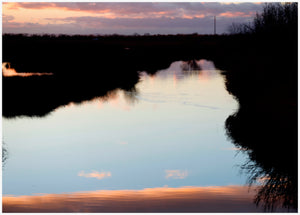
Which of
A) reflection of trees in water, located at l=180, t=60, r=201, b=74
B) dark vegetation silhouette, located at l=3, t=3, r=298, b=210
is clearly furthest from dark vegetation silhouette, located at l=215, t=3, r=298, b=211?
reflection of trees in water, located at l=180, t=60, r=201, b=74

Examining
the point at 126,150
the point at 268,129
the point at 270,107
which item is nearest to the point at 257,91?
the point at 270,107

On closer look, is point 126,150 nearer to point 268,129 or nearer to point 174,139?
point 174,139

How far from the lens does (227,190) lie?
11.4 m

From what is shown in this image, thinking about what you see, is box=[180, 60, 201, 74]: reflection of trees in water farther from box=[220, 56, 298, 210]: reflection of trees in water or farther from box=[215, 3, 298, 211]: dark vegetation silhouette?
box=[220, 56, 298, 210]: reflection of trees in water

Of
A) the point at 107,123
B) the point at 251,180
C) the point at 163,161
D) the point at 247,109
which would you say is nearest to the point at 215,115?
the point at 247,109

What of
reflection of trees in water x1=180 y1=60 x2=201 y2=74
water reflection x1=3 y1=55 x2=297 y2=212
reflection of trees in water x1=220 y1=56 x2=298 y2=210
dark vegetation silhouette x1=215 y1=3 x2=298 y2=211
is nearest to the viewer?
water reflection x1=3 y1=55 x2=297 y2=212

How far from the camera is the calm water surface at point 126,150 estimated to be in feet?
39.0

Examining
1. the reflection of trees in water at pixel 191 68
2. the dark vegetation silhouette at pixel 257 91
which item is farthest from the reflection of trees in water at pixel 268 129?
the reflection of trees in water at pixel 191 68

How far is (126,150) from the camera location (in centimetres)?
1505

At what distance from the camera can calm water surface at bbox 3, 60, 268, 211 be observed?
11.9 meters

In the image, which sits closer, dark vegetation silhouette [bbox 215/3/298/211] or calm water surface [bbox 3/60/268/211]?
dark vegetation silhouette [bbox 215/3/298/211]

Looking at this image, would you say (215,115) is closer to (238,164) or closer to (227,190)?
(238,164)

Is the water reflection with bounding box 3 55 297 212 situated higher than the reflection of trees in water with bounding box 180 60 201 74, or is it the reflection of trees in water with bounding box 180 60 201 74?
the reflection of trees in water with bounding box 180 60 201 74

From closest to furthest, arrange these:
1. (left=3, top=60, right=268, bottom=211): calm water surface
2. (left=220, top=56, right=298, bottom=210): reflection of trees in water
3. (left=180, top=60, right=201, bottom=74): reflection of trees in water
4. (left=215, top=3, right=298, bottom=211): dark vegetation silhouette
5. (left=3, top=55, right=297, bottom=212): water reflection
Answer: (left=3, top=55, right=297, bottom=212): water reflection, (left=220, top=56, right=298, bottom=210): reflection of trees in water, (left=215, top=3, right=298, bottom=211): dark vegetation silhouette, (left=3, top=60, right=268, bottom=211): calm water surface, (left=180, top=60, right=201, bottom=74): reflection of trees in water
